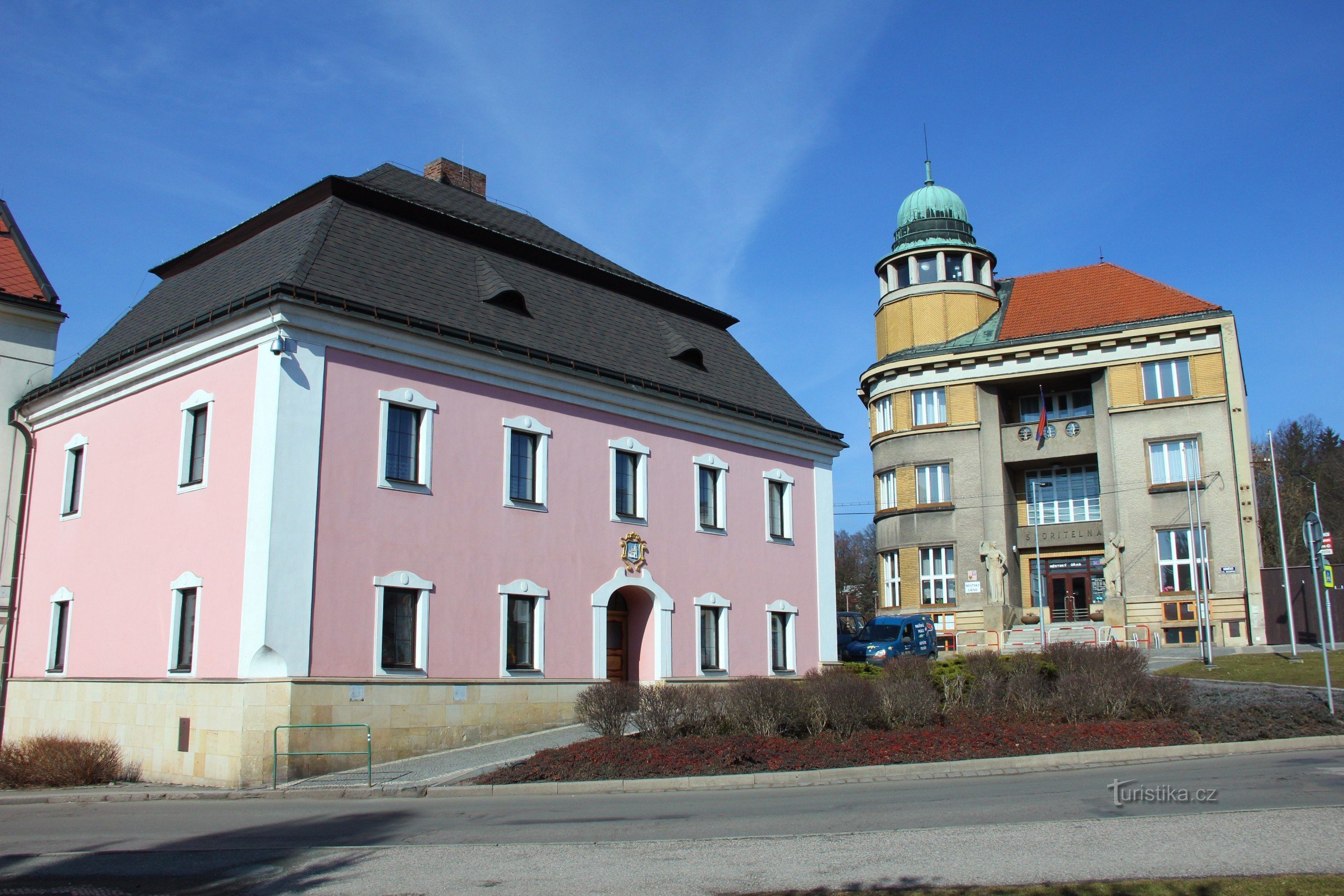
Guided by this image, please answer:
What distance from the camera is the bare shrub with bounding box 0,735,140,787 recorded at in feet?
57.5

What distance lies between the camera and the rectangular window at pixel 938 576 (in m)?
48.6

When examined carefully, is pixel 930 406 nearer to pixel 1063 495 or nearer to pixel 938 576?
pixel 1063 495

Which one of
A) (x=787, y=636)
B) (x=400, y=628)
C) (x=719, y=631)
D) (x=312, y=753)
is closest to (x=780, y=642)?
(x=787, y=636)

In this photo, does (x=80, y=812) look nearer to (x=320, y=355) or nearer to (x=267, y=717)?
(x=267, y=717)

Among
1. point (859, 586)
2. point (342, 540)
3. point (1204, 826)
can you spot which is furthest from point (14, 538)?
point (859, 586)

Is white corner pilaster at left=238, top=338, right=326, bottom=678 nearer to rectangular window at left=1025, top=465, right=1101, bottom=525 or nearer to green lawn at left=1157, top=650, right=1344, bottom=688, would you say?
green lawn at left=1157, top=650, right=1344, bottom=688

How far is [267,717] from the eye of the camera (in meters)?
16.8

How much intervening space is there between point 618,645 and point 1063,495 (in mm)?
31918

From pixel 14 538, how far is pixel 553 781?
57.5 ft

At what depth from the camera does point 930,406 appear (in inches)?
1982

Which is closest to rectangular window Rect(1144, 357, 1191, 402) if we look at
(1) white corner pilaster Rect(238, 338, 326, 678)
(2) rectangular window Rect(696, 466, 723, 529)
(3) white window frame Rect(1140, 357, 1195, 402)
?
(3) white window frame Rect(1140, 357, 1195, 402)

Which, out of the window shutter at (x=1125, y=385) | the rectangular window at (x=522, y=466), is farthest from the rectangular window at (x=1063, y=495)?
the rectangular window at (x=522, y=466)

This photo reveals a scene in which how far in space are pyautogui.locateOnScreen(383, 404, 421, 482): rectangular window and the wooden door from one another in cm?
627

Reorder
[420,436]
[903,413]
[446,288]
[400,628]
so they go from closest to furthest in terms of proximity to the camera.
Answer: [400,628] → [420,436] → [446,288] → [903,413]
